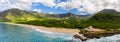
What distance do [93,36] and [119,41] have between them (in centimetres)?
799

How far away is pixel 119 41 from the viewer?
198 feet

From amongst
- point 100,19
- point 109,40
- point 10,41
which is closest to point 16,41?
point 10,41

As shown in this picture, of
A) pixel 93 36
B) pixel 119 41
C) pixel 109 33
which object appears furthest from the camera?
pixel 109 33

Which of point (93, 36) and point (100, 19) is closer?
point (93, 36)

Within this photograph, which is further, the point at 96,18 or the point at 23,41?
the point at 96,18

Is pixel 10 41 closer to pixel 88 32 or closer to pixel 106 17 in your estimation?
pixel 88 32

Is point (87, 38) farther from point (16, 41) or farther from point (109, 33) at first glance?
point (16, 41)

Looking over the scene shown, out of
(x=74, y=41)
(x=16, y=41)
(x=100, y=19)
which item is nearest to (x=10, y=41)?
(x=16, y=41)

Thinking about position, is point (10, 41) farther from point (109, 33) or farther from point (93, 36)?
point (109, 33)

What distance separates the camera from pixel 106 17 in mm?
170375

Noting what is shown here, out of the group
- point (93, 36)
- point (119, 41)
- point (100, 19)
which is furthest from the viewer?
point (100, 19)

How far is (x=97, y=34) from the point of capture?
6675cm

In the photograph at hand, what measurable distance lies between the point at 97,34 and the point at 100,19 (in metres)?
102

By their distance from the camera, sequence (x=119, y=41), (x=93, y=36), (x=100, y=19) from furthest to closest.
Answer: (x=100, y=19) → (x=93, y=36) → (x=119, y=41)
